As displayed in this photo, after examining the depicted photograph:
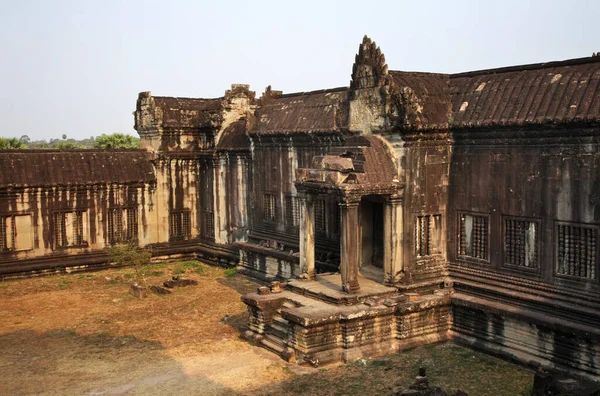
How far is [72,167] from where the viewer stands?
24812 millimetres

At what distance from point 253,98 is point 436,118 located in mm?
11973

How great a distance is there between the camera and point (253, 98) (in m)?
26.1

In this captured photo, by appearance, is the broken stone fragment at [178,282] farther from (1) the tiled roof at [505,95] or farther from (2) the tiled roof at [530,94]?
(2) the tiled roof at [530,94]

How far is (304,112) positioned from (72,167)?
961 centimetres

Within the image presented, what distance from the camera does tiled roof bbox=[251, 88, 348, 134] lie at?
19.6 m

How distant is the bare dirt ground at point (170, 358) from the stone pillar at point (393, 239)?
1960mm

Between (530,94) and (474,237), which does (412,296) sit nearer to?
(474,237)

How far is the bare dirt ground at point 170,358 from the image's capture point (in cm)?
1295

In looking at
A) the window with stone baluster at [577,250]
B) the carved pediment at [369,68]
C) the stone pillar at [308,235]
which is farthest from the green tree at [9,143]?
the window with stone baluster at [577,250]

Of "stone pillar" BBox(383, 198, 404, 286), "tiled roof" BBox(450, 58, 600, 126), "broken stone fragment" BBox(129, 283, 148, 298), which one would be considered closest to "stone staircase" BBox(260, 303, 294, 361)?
"stone pillar" BBox(383, 198, 404, 286)

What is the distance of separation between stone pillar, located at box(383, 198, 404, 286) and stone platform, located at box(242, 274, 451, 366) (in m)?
0.40

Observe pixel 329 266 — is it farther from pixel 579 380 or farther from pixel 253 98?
pixel 253 98

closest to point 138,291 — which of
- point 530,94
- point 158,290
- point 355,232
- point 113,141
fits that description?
point 158,290

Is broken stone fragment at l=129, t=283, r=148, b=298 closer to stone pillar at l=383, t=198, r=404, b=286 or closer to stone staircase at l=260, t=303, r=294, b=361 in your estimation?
stone staircase at l=260, t=303, r=294, b=361
